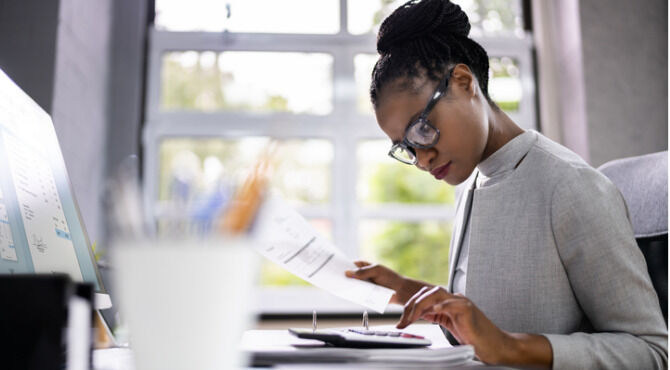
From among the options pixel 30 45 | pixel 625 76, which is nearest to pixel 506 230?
pixel 30 45

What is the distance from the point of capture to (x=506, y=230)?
3.36 ft

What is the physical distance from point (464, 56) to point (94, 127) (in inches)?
83.8

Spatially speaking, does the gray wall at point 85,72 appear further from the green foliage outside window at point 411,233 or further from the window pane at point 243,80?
the green foliage outside window at point 411,233

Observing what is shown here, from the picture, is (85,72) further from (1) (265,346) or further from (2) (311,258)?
(1) (265,346)

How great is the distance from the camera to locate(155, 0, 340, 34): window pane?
10.3 feet

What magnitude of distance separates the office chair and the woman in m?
0.18

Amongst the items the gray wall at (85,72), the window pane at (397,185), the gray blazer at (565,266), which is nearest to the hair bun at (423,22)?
the gray blazer at (565,266)

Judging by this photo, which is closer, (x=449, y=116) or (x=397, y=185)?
(x=449, y=116)

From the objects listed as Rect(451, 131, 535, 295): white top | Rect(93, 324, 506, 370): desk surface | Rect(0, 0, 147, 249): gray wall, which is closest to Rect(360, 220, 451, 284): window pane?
Rect(0, 0, 147, 249): gray wall

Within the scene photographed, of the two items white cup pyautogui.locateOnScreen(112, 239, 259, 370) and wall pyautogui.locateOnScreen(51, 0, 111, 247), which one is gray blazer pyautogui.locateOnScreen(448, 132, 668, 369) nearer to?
white cup pyautogui.locateOnScreen(112, 239, 259, 370)

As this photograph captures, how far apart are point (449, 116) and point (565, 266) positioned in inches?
14.5

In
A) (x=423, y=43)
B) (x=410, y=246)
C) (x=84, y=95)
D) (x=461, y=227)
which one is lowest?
(x=410, y=246)

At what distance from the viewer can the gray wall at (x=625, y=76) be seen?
113 inches

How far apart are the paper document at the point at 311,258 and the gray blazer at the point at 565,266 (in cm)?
21
